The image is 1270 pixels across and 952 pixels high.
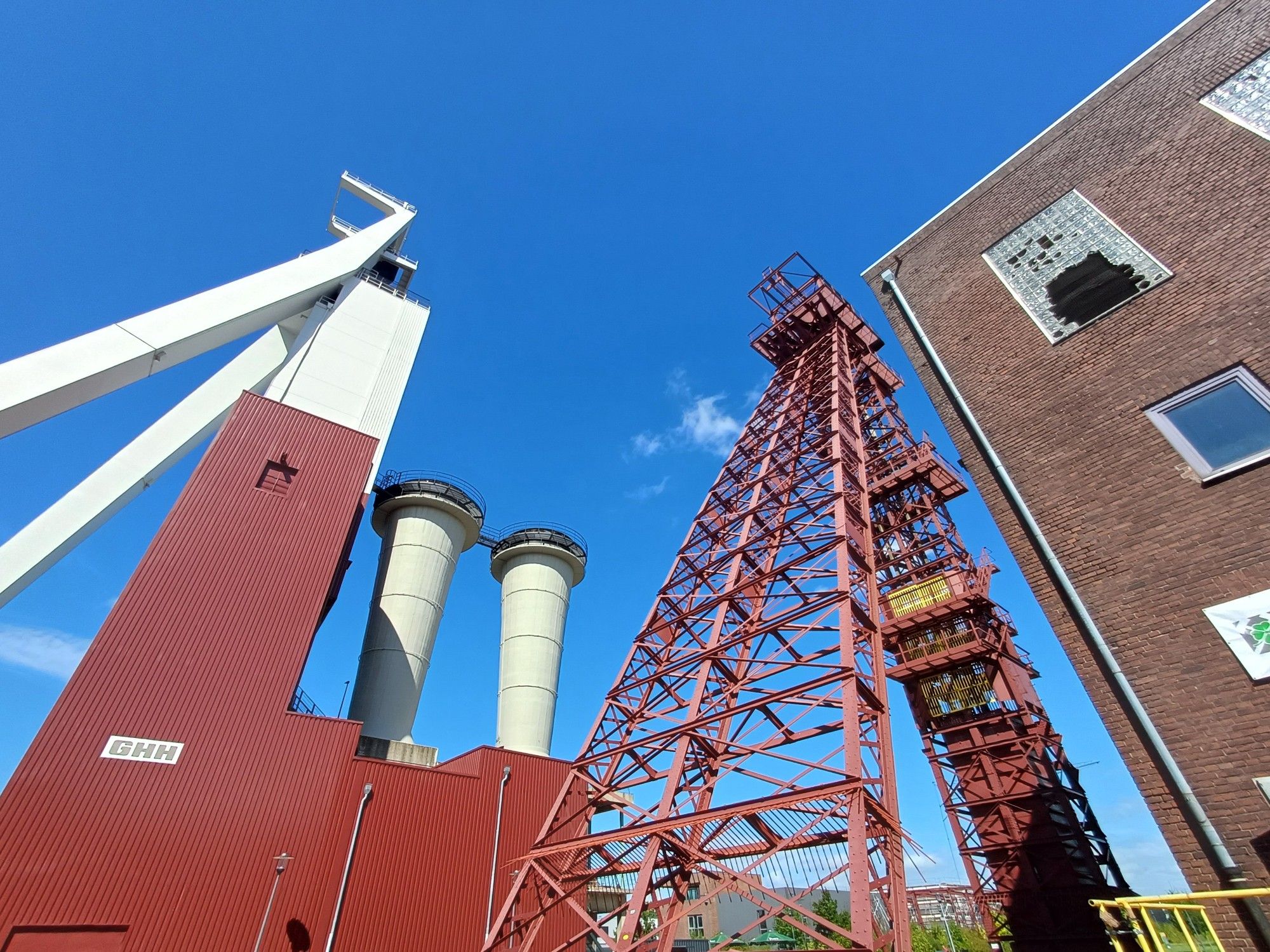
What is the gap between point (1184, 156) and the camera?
8.79m

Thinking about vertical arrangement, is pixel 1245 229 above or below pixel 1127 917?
above

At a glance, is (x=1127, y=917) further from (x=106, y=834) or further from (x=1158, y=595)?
(x=106, y=834)

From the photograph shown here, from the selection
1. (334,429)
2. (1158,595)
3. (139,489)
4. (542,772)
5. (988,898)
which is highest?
(334,429)

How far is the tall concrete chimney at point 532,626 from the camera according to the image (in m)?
22.9

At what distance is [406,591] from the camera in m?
21.7

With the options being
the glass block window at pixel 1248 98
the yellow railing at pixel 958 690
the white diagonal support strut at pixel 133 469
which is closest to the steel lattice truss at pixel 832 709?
the yellow railing at pixel 958 690

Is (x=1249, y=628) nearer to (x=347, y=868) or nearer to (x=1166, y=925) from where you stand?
(x=1166, y=925)

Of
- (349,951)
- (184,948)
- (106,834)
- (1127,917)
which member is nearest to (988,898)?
(1127,917)

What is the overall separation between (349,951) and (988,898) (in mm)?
13509

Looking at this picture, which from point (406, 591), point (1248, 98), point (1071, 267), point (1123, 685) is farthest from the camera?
point (406, 591)

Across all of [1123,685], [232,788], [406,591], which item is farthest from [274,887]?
[1123,685]

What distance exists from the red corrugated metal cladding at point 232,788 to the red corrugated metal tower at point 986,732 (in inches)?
407

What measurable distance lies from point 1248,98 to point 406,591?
75.0 ft

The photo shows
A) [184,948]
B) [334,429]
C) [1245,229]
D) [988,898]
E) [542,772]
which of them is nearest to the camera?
[1245,229]
